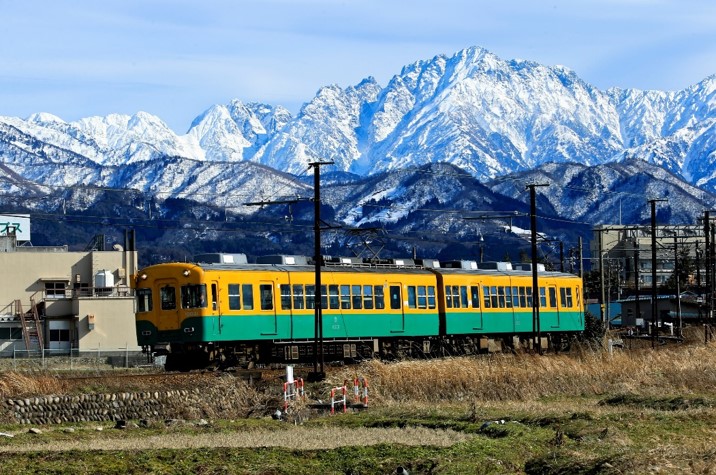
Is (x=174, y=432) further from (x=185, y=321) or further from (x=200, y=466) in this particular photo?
(x=185, y=321)

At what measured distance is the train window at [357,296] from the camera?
44.2m

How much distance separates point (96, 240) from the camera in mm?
82750

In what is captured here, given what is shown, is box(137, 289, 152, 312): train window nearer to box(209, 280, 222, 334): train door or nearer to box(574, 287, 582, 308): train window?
box(209, 280, 222, 334): train door

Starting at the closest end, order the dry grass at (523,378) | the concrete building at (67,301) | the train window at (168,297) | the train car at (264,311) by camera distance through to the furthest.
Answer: the dry grass at (523,378) < the train car at (264,311) < the train window at (168,297) < the concrete building at (67,301)

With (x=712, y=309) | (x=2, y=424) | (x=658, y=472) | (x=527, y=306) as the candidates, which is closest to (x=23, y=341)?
(x=527, y=306)

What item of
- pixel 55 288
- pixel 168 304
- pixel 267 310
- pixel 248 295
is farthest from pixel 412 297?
pixel 55 288

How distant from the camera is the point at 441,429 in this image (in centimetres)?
2414

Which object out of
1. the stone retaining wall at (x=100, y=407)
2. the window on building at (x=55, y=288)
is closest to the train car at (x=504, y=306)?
the stone retaining wall at (x=100, y=407)

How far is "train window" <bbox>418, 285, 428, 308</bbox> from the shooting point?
4666 cm

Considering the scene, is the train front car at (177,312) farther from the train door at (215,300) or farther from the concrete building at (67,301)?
the concrete building at (67,301)

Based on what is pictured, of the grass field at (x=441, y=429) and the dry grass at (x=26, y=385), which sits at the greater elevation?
the dry grass at (x=26, y=385)

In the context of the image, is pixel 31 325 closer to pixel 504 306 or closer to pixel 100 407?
pixel 504 306

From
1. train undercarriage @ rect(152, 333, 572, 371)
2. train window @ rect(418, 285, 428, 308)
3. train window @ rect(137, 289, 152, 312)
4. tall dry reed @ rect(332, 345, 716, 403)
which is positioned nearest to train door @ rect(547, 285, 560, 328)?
train undercarriage @ rect(152, 333, 572, 371)

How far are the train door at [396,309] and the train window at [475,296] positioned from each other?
4250mm
